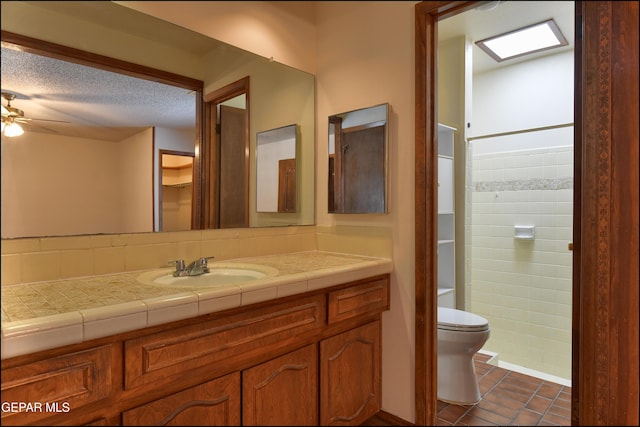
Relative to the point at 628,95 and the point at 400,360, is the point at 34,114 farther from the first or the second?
the point at 628,95

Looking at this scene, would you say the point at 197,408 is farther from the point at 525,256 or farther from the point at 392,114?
the point at 525,256

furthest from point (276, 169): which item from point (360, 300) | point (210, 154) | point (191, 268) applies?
point (360, 300)

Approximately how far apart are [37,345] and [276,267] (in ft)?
2.68

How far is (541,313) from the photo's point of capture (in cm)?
261

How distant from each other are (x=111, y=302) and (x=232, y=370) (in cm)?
39

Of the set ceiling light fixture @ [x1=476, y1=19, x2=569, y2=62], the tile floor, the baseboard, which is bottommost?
the tile floor

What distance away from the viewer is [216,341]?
1040 millimetres

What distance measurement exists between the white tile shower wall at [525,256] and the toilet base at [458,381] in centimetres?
101

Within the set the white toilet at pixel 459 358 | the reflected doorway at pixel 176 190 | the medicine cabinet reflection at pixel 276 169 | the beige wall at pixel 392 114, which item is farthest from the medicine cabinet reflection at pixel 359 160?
the white toilet at pixel 459 358

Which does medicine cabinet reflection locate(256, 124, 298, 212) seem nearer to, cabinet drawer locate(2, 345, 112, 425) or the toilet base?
cabinet drawer locate(2, 345, 112, 425)

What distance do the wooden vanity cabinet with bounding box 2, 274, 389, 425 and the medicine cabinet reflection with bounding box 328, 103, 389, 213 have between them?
1.17ft

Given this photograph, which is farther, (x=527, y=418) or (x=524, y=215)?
(x=524, y=215)

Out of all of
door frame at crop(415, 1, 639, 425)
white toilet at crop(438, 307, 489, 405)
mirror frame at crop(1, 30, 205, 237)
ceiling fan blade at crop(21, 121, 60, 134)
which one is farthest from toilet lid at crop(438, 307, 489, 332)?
ceiling fan blade at crop(21, 121, 60, 134)

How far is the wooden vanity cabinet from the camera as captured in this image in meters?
0.81
